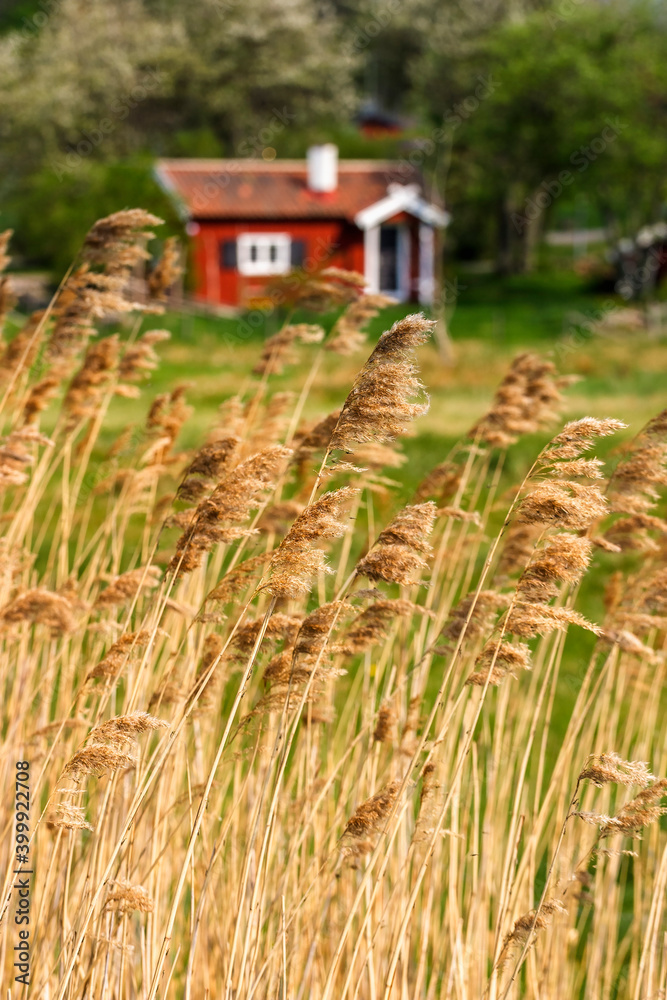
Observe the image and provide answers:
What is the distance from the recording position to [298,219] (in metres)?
30.7

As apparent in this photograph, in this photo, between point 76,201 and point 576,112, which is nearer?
point 76,201

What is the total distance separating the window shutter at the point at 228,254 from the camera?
3019 cm

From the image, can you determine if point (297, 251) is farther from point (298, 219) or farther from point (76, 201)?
point (76, 201)

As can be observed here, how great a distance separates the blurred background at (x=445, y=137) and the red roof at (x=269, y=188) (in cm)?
91

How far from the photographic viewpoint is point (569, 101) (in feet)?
94.7

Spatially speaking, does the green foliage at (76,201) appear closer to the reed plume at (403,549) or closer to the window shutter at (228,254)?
the window shutter at (228,254)

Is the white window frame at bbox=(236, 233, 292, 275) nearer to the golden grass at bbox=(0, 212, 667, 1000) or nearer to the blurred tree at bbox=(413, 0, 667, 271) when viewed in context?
the blurred tree at bbox=(413, 0, 667, 271)

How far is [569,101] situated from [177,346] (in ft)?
43.5

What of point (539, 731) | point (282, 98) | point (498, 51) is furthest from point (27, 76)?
point (539, 731)

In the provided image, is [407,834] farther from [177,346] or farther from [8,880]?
[177,346]

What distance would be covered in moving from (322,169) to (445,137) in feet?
15.1

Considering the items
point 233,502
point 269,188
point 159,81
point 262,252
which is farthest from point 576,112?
point 233,502

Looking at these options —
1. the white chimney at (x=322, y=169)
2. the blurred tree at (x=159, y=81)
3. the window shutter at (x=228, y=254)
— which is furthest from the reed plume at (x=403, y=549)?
the blurred tree at (x=159, y=81)

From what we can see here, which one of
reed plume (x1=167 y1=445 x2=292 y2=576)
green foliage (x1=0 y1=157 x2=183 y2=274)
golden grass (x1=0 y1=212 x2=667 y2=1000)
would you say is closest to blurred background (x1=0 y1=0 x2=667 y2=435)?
green foliage (x1=0 y1=157 x2=183 y2=274)
